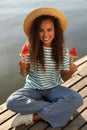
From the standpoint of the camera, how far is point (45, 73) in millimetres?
3234

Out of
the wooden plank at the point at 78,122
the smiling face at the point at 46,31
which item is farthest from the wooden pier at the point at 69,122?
the smiling face at the point at 46,31

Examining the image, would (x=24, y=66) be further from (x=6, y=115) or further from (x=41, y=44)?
(x=6, y=115)

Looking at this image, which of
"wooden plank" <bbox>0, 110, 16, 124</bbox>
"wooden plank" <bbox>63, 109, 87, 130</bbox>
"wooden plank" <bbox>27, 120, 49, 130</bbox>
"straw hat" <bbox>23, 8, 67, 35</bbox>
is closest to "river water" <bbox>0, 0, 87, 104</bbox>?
"wooden plank" <bbox>0, 110, 16, 124</bbox>

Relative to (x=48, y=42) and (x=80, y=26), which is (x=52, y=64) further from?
(x=80, y=26)

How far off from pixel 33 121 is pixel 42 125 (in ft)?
0.28

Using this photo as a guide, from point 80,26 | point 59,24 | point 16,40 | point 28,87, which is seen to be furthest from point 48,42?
point 80,26

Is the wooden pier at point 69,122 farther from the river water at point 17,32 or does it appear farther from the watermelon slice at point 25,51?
the river water at point 17,32

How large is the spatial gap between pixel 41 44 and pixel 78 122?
0.76m

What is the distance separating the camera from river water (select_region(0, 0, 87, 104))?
4.61 meters

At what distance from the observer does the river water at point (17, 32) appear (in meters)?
4.61

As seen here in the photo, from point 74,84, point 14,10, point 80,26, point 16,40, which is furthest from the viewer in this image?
point 14,10

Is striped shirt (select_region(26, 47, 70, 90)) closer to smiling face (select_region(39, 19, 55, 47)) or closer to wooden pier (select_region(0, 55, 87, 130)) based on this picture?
smiling face (select_region(39, 19, 55, 47))

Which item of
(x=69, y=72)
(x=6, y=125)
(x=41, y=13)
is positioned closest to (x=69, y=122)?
(x=69, y=72)

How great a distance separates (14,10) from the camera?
6660 millimetres
